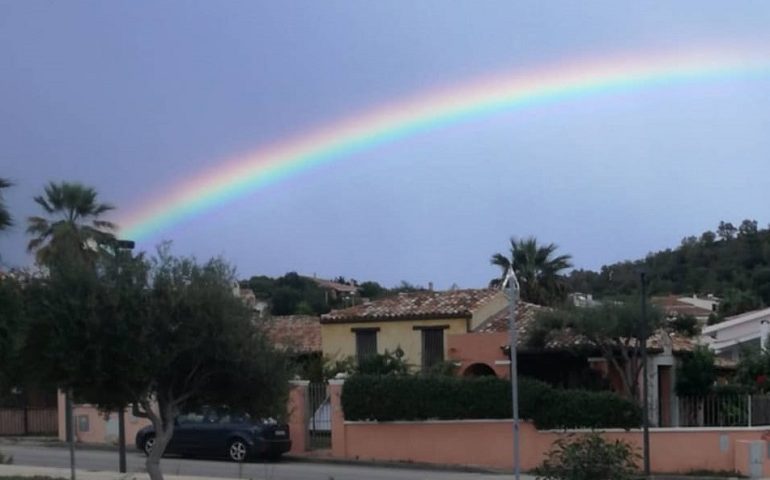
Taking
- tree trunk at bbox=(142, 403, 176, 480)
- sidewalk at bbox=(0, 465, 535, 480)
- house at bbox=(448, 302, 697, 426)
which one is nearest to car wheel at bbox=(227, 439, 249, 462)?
sidewalk at bbox=(0, 465, 535, 480)

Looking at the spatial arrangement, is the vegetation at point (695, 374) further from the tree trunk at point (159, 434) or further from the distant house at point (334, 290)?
the distant house at point (334, 290)

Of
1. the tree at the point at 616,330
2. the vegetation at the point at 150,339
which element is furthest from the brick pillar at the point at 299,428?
the vegetation at the point at 150,339

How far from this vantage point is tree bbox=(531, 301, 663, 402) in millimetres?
35094

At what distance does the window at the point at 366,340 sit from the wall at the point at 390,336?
13 centimetres

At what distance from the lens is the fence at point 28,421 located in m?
46.5

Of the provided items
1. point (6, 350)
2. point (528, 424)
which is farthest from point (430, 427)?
point (6, 350)

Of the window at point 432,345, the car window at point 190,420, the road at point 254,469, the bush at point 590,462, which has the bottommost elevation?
the road at point 254,469

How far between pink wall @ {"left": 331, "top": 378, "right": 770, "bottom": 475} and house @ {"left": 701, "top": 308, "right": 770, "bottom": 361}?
16979 millimetres

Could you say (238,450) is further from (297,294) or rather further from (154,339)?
(297,294)

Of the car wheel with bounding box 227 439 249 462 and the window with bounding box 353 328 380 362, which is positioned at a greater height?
the window with bounding box 353 328 380 362

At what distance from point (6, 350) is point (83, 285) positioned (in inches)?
77.3

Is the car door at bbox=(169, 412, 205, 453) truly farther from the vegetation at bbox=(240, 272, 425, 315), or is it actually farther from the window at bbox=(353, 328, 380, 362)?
the vegetation at bbox=(240, 272, 425, 315)

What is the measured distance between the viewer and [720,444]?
31281 mm

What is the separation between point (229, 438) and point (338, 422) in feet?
12.8
